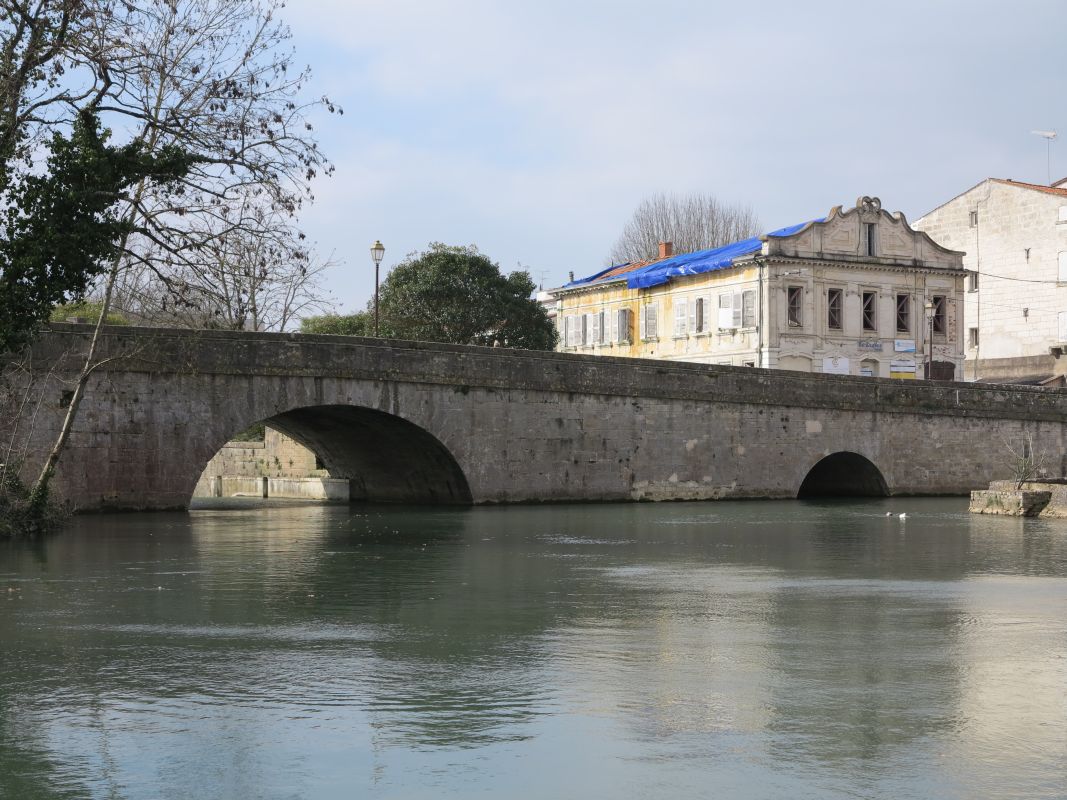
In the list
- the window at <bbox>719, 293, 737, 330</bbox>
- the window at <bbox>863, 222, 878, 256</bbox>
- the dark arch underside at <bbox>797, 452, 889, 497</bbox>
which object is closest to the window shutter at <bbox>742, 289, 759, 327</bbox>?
the window at <bbox>719, 293, 737, 330</bbox>

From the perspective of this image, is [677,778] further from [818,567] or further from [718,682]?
[818,567]

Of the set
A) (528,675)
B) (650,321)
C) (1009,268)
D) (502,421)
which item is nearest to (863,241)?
(650,321)

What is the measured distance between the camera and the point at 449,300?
152 ft

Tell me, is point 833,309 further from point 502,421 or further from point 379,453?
point 502,421

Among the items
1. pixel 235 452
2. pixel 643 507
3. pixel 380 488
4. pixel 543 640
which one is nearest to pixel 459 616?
pixel 543 640

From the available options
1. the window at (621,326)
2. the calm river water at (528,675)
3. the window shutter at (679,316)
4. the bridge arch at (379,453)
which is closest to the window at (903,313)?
the window shutter at (679,316)

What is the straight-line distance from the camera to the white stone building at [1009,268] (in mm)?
56938

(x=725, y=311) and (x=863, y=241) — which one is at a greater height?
(x=863, y=241)

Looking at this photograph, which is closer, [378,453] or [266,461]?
[378,453]

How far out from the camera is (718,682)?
28.8ft

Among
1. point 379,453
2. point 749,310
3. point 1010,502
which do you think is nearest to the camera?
point 1010,502

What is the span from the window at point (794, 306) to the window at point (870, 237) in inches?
143

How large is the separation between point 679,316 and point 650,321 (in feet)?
5.81

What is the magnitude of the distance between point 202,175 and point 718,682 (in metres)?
13.5
